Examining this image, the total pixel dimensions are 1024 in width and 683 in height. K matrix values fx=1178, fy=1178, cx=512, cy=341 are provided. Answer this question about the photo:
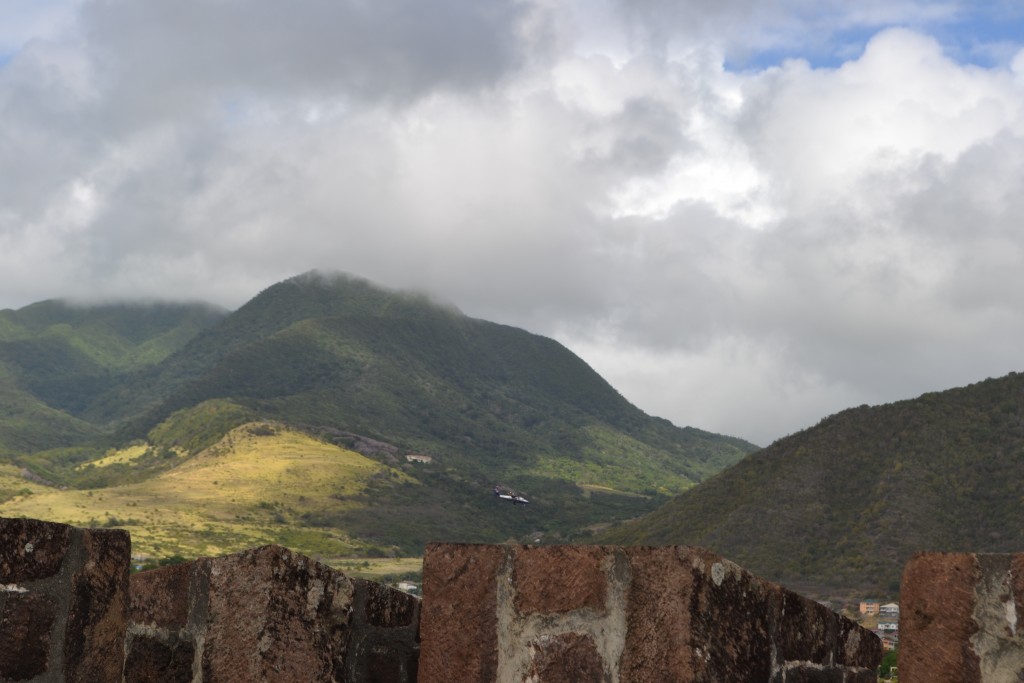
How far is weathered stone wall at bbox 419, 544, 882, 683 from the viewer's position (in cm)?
304

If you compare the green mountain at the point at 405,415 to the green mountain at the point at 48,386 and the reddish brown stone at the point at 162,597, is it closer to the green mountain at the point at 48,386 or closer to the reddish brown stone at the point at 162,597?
the green mountain at the point at 48,386

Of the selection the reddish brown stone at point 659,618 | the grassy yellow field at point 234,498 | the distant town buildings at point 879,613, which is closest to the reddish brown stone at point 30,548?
the reddish brown stone at point 659,618

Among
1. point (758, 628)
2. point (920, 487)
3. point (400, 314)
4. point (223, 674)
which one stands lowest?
point (223, 674)

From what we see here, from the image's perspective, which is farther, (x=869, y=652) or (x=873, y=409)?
(x=873, y=409)

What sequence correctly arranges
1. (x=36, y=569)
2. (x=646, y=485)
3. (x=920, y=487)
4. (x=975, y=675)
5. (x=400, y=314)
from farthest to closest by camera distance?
(x=400, y=314)
(x=646, y=485)
(x=920, y=487)
(x=36, y=569)
(x=975, y=675)

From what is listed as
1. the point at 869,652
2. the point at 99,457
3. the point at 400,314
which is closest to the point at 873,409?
the point at 869,652

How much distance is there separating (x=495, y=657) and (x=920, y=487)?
5204 cm

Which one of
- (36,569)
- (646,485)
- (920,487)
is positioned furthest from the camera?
(646,485)

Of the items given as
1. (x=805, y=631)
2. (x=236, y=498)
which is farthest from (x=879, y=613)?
(x=236, y=498)

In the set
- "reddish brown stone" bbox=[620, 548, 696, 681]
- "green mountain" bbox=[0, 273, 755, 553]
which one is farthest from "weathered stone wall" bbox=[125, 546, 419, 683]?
"green mountain" bbox=[0, 273, 755, 553]

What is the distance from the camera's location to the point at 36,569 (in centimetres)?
334

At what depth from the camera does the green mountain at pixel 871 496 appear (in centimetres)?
4684

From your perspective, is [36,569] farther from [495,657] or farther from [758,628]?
[758,628]

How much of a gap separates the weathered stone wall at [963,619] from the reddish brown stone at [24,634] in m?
2.38
